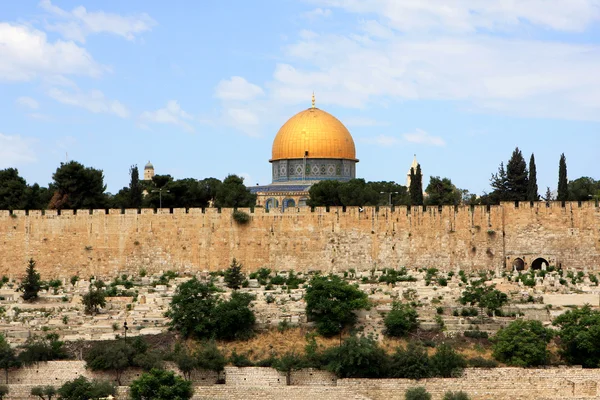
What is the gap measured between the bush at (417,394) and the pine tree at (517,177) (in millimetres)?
18359

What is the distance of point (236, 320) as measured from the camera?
3472 centimetres

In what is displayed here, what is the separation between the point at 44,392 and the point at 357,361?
735 centimetres

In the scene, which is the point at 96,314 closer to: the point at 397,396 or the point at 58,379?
the point at 58,379

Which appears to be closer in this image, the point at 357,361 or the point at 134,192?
the point at 357,361

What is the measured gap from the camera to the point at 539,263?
4303 cm

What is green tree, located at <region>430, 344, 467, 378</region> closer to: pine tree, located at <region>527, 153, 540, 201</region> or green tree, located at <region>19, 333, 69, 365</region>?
green tree, located at <region>19, 333, 69, 365</region>

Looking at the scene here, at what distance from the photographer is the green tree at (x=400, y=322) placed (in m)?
34.4

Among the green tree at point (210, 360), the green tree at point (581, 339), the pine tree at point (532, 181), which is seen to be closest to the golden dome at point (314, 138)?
the pine tree at point (532, 181)

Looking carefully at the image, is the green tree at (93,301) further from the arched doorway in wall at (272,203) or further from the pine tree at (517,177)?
the arched doorway in wall at (272,203)

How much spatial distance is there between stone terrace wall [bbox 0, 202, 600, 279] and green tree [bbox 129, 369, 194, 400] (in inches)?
494

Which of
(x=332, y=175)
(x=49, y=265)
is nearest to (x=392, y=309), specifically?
(x=49, y=265)

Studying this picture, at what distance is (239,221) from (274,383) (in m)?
11.9

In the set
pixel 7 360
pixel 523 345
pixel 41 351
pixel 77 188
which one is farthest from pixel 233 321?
pixel 77 188

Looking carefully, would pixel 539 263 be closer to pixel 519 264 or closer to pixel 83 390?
pixel 519 264
